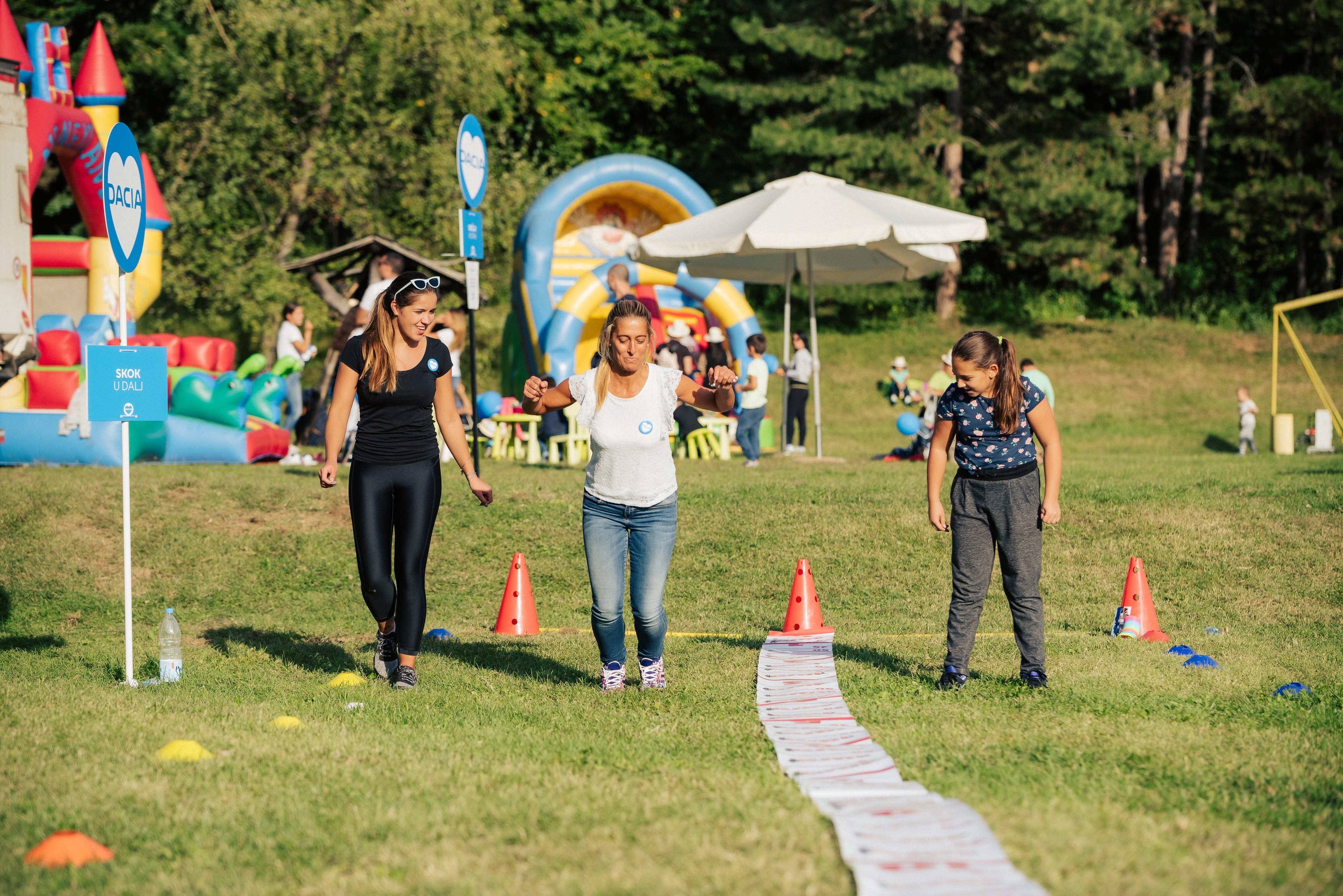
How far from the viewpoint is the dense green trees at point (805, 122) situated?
2317 cm

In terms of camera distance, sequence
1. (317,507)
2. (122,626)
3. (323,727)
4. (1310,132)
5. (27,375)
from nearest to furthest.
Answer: (323,727) → (122,626) → (317,507) → (27,375) → (1310,132)

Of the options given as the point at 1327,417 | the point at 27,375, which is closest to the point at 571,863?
the point at 27,375

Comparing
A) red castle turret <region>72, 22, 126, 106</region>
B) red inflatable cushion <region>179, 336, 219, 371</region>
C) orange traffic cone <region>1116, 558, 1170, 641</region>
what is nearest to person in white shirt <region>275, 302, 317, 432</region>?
red inflatable cushion <region>179, 336, 219, 371</region>

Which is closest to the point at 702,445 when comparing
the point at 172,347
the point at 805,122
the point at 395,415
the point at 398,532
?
the point at 172,347

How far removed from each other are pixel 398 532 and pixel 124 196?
2283mm

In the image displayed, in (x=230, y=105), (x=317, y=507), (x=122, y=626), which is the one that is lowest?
(x=122, y=626)

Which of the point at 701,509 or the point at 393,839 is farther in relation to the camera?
the point at 701,509

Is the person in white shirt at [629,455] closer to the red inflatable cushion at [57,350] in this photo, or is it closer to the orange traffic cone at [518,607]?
the orange traffic cone at [518,607]

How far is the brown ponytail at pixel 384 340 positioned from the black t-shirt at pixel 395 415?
3 cm

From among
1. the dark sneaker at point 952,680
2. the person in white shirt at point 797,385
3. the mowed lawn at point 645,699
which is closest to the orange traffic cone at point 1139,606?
the mowed lawn at point 645,699

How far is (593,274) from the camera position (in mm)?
18281

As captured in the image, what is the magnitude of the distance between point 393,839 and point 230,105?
862 inches

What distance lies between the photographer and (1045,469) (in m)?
5.39

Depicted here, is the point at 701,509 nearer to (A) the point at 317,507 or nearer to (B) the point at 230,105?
(A) the point at 317,507
